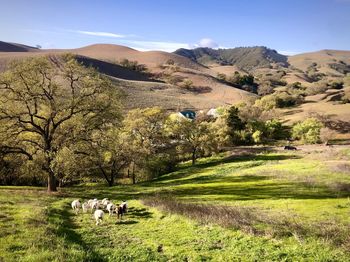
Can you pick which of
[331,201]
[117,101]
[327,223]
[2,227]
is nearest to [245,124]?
[117,101]

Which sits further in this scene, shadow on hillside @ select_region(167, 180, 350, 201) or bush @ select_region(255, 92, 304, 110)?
bush @ select_region(255, 92, 304, 110)

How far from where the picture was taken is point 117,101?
42.6 m

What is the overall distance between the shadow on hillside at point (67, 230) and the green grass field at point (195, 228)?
0.06m

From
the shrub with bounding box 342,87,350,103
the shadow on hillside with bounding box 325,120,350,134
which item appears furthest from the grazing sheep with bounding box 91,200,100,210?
the shrub with bounding box 342,87,350,103

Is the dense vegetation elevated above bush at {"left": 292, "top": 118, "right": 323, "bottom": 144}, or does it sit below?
above

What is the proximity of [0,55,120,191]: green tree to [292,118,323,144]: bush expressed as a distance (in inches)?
2514

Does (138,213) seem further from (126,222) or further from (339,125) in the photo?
(339,125)

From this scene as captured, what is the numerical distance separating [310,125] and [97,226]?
82.3 metres

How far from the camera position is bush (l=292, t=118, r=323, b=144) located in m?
92.8

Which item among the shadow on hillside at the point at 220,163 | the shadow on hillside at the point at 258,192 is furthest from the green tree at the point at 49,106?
the shadow on hillside at the point at 220,163

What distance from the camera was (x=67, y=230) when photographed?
853 inches

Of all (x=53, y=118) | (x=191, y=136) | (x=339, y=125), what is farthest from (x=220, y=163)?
(x=339, y=125)

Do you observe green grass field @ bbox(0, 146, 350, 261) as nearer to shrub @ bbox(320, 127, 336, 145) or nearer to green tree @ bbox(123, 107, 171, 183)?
green tree @ bbox(123, 107, 171, 183)

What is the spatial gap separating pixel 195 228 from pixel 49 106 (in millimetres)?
25359
